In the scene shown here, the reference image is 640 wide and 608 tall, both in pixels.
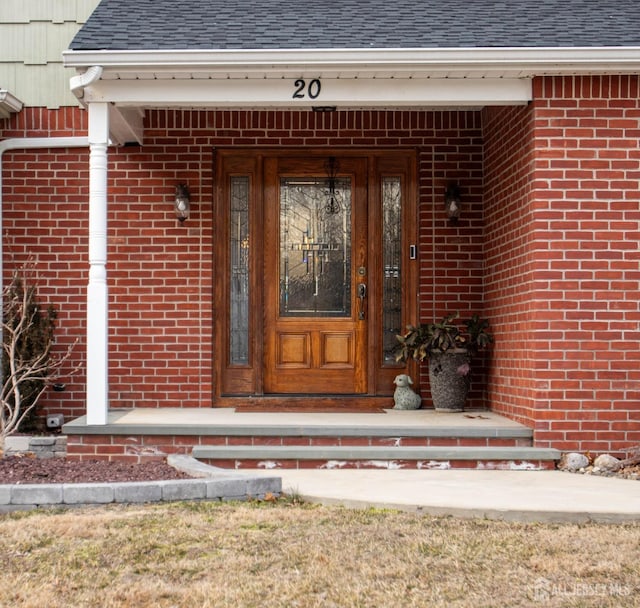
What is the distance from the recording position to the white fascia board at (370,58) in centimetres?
715

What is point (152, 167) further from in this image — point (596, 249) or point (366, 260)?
point (596, 249)

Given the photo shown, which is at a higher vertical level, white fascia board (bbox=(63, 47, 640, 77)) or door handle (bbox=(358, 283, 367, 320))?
white fascia board (bbox=(63, 47, 640, 77))

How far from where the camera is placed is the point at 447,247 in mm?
9055

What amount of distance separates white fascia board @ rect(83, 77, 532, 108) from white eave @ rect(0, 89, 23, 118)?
149 centimetres

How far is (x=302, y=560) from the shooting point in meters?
4.60

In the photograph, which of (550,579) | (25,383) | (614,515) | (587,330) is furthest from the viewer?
(25,383)

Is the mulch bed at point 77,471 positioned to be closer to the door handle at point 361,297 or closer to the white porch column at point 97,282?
the white porch column at point 97,282

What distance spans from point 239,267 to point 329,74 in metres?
2.35

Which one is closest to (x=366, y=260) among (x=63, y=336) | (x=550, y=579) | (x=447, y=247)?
(x=447, y=247)

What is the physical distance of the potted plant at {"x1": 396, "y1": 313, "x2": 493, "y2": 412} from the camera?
8391 mm

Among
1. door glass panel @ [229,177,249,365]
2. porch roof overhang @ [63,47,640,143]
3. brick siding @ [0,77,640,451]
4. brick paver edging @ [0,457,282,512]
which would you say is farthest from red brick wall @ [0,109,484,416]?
brick paver edging @ [0,457,282,512]

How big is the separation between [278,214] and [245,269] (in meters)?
0.60

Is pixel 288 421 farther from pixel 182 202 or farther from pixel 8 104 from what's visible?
pixel 8 104

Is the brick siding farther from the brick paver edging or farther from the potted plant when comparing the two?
the brick paver edging
